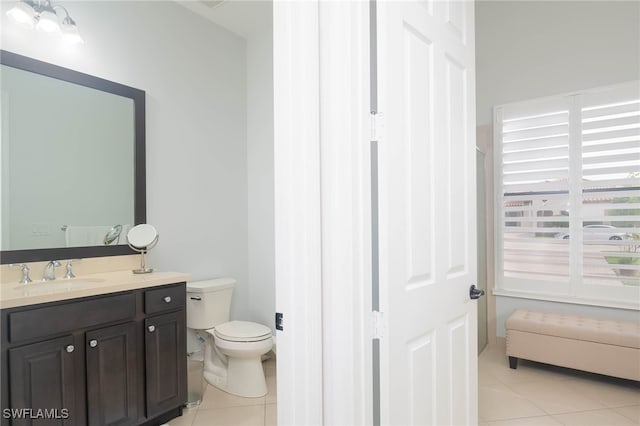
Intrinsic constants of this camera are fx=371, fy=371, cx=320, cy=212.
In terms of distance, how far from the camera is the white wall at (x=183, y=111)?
2469 millimetres

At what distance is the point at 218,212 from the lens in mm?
3277

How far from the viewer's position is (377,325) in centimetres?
120

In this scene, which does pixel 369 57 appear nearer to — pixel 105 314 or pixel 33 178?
pixel 105 314

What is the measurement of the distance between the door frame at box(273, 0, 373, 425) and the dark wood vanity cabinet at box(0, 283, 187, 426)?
1.20 metres

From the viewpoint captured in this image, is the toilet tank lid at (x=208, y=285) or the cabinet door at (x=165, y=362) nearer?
the cabinet door at (x=165, y=362)

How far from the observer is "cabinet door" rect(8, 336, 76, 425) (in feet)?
5.26

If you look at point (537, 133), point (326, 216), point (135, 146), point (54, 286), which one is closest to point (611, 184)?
point (537, 133)

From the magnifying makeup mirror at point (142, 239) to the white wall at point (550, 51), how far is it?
2898 millimetres

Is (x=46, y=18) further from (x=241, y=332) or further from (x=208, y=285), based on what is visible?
(x=241, y=332)

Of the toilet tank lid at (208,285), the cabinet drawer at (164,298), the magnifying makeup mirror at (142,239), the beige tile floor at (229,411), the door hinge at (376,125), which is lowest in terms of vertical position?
the beige tile floor at (229,411)

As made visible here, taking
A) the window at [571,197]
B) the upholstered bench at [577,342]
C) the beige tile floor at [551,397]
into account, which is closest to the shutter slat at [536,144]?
the window at [571,197]

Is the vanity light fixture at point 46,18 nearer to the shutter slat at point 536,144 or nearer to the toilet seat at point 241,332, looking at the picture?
the toilet seat at point 241,332

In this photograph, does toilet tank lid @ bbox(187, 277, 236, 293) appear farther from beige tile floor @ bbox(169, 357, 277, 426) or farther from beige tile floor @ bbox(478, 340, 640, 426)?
beige tile floor @ bbox(478, 340, 640, 426)

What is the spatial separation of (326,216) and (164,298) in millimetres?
1465
